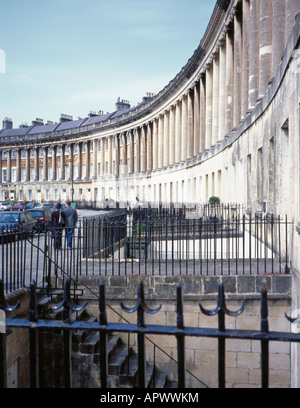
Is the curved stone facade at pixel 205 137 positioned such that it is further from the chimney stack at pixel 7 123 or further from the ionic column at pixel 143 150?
the chimney stack at pixel 7 123

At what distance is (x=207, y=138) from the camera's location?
119 feet

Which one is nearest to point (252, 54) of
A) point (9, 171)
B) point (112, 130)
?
point (112, 130)

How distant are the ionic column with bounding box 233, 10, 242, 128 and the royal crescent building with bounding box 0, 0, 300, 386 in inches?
2.3

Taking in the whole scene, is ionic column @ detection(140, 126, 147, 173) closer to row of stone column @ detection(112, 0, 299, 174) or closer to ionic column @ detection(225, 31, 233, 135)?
row of stone column @ detection(112, 0, 299, 174)

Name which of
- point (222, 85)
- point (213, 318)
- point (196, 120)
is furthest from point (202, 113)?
point (213, 318)

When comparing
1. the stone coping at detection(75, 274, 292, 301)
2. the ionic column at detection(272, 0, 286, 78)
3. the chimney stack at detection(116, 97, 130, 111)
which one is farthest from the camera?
the chimney stack at detection(116, 97, 130, 111)

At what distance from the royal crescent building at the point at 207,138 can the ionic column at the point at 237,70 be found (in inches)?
2.3

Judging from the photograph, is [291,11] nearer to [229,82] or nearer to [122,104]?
[229,82]

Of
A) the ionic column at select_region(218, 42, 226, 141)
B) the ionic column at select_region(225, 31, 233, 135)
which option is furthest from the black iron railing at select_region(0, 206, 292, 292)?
the ionic column at select_region(218, 42, 226, 141)

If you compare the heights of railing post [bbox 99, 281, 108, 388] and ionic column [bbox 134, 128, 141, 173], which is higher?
ionic column [bbox 134, 128, 141, 173]

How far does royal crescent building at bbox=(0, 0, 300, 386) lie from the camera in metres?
11.4

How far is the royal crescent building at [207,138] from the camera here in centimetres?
1136

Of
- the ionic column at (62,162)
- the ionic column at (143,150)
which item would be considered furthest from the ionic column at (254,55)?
the ionic column at (62,162)

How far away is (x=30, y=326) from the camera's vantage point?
10.3 feet
